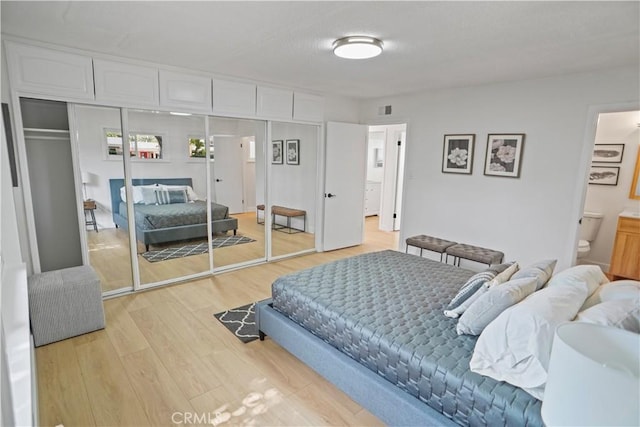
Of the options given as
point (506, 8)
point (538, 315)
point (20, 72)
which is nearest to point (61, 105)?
point (20, 72)

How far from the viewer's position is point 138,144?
3.46m

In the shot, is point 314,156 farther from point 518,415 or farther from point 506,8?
point 518,415

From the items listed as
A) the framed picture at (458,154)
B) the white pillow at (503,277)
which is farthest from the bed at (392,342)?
the framed picture at (458,154)

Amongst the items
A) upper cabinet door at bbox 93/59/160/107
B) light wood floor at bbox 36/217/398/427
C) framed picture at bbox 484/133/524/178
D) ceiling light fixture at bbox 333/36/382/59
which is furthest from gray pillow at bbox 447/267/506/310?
upper cabinet door at bbox 93/59/160/107

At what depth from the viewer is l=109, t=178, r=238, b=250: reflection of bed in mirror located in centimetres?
348

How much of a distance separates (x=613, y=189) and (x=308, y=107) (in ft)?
13.6

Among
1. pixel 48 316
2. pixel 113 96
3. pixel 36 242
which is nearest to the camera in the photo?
pixel 48 316

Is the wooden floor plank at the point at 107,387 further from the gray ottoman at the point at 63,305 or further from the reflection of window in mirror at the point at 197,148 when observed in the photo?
the reflection of window in mirror at the point at 197,148

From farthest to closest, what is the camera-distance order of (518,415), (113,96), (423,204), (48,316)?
Answer: 1. (423,204)
2. (113,96)
3. (48,316)
4. (518,415)

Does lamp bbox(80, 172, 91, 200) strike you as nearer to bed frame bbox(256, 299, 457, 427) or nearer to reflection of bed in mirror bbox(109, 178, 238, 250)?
reflection of bed in mirror bbox(109, 178, 238, 250)

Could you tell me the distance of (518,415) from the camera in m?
1.38

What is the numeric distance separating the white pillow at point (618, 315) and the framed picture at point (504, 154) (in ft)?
8.68

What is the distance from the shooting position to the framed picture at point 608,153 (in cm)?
422

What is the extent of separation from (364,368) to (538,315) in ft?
3.16
